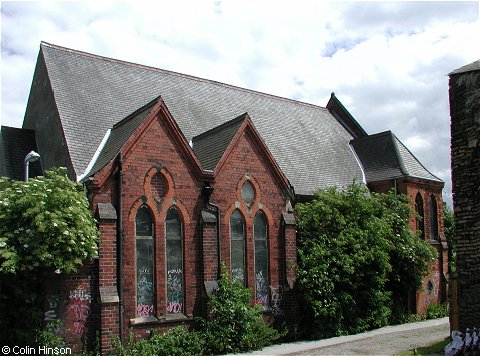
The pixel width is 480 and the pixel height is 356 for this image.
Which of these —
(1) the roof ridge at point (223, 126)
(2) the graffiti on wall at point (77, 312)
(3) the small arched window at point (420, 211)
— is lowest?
(2) the graffiti on wall at point (77, 312)

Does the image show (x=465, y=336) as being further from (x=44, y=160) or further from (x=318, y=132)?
(x=318, y=132)

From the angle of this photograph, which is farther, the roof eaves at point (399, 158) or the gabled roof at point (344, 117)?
Answer: the gabled roof at point (344, 117)

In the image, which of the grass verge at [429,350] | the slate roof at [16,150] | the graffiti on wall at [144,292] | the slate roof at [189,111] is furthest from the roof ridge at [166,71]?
the grass verge at [429,350]

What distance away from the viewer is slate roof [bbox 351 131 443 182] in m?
25.7

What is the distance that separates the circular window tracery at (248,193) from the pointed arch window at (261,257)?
1.80 feet

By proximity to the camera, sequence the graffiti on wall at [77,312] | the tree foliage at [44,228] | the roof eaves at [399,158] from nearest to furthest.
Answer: the tree foliage at [44,228] < the graffiti on wall at [77,312] < the roof eaves at [399,158]

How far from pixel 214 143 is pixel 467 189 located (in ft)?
26.8

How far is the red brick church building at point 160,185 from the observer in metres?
14.7

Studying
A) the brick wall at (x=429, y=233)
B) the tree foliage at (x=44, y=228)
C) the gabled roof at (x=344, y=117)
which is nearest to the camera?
the tree foliage at (x=44, y=228)

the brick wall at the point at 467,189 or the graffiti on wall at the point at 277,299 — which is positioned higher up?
the brick wall at the point at 467,189

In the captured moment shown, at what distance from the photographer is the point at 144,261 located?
15.4 metres

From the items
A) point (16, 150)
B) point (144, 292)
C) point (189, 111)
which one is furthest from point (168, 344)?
point (189, 111)

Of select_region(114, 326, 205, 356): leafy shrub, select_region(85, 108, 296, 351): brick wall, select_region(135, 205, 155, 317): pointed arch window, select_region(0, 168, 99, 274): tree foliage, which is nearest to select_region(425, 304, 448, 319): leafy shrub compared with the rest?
select_region(85, 108, 296, 351): brick wall

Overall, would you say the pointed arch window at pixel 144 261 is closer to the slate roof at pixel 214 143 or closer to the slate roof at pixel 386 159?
the slate roof at pixel 214 143
